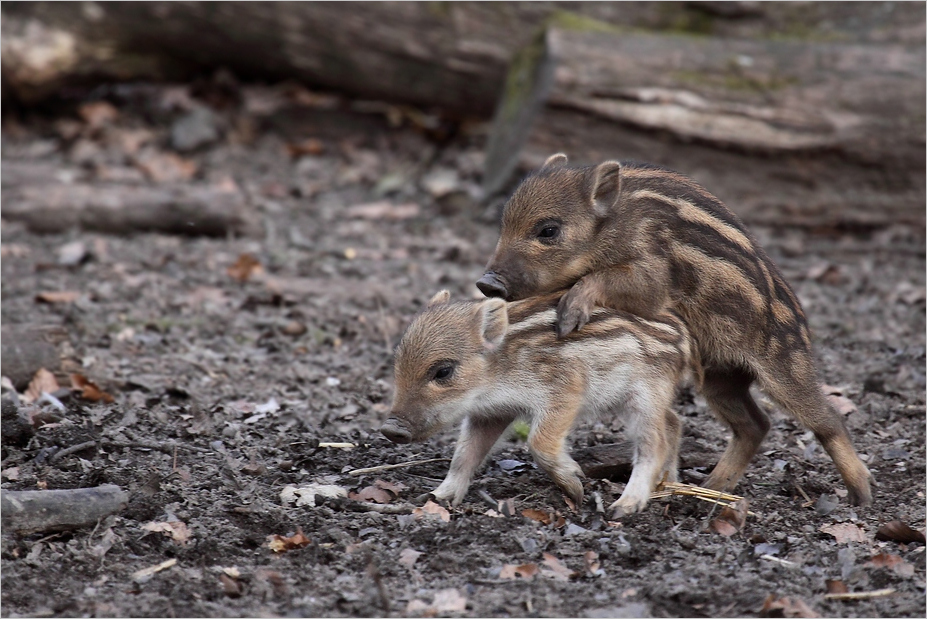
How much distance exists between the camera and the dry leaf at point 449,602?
3752mm

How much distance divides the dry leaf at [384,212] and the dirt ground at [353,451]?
0.05 meters

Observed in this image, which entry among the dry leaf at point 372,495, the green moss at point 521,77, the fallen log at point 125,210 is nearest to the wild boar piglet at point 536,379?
the dry leaf at point 372,495

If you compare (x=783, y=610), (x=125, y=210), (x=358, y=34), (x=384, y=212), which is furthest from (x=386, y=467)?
(x=358, y=34)

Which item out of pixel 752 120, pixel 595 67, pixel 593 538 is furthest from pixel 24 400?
pixel 752 120

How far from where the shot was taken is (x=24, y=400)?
5578 millimetres

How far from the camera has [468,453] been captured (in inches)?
195

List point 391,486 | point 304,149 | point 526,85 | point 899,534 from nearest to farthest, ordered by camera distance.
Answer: point 899,534, point 391,486, point 526,85, point 304,149

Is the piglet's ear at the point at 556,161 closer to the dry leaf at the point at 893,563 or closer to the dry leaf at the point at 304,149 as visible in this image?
the dry leaf at the point at 893,563

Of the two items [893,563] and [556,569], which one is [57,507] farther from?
[893,563]

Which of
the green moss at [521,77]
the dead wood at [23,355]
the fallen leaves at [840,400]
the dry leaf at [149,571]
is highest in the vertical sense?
the green moss at [521,77]

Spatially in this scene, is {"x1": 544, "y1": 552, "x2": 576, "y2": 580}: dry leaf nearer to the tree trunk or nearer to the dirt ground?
the dirt ground

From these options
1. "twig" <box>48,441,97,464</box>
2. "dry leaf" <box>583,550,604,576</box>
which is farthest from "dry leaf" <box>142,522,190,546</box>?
"dry leaf" <box>583,550,604,576</box>

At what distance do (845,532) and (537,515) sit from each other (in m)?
1.38

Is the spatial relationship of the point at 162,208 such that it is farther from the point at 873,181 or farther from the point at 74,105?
the point at 873,181
